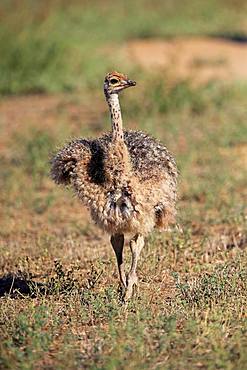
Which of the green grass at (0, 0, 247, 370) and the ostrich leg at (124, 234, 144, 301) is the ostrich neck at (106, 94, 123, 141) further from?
the green grass at (0, 0, 247, 370)

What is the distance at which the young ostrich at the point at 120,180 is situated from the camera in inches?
243

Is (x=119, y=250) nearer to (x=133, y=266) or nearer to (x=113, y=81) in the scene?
(x=133, y=266)

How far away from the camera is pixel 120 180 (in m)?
6.18

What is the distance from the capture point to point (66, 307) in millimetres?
6070

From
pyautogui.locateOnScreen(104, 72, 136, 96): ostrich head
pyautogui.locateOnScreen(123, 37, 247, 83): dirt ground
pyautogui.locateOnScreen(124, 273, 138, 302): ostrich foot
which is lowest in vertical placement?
pyautogui.locateOnScreen(124, 273, 138, 302): ostrich foot

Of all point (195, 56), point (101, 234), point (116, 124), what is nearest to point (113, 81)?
point (116, 124)

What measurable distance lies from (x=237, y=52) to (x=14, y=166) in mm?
8366

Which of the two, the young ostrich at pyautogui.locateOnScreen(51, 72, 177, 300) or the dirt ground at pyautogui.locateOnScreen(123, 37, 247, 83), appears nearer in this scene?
the young ostrich at pyautogui.locateOnScreen(51, 72, 177, 300)

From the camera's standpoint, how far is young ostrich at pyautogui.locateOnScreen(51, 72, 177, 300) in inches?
Answer: 243

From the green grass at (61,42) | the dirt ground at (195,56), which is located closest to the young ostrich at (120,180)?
the dirt ground at (195,56)

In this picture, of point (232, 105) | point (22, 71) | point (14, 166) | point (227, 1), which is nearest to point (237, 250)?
point (14, 166)

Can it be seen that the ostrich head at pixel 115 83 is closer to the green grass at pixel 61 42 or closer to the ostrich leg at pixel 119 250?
the ostrich leg at pixel 119 250

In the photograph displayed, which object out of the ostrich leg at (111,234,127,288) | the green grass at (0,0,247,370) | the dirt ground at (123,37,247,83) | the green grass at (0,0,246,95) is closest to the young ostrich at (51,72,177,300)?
the ostrich leg at (111,234,127,288)

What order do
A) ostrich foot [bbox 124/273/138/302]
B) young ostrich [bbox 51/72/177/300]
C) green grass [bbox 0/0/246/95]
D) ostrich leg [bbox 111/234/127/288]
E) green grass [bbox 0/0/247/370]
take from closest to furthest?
1. green grass [bbox 0/0/247/370]
2. young ostrich [bbox 51/72/177/300]
3. ostrich foot [bbox 124/273/138/302]
4. ostrich leg [bbox 111/234/127/288]
5. green grass [bbox 0/0/246/95]
